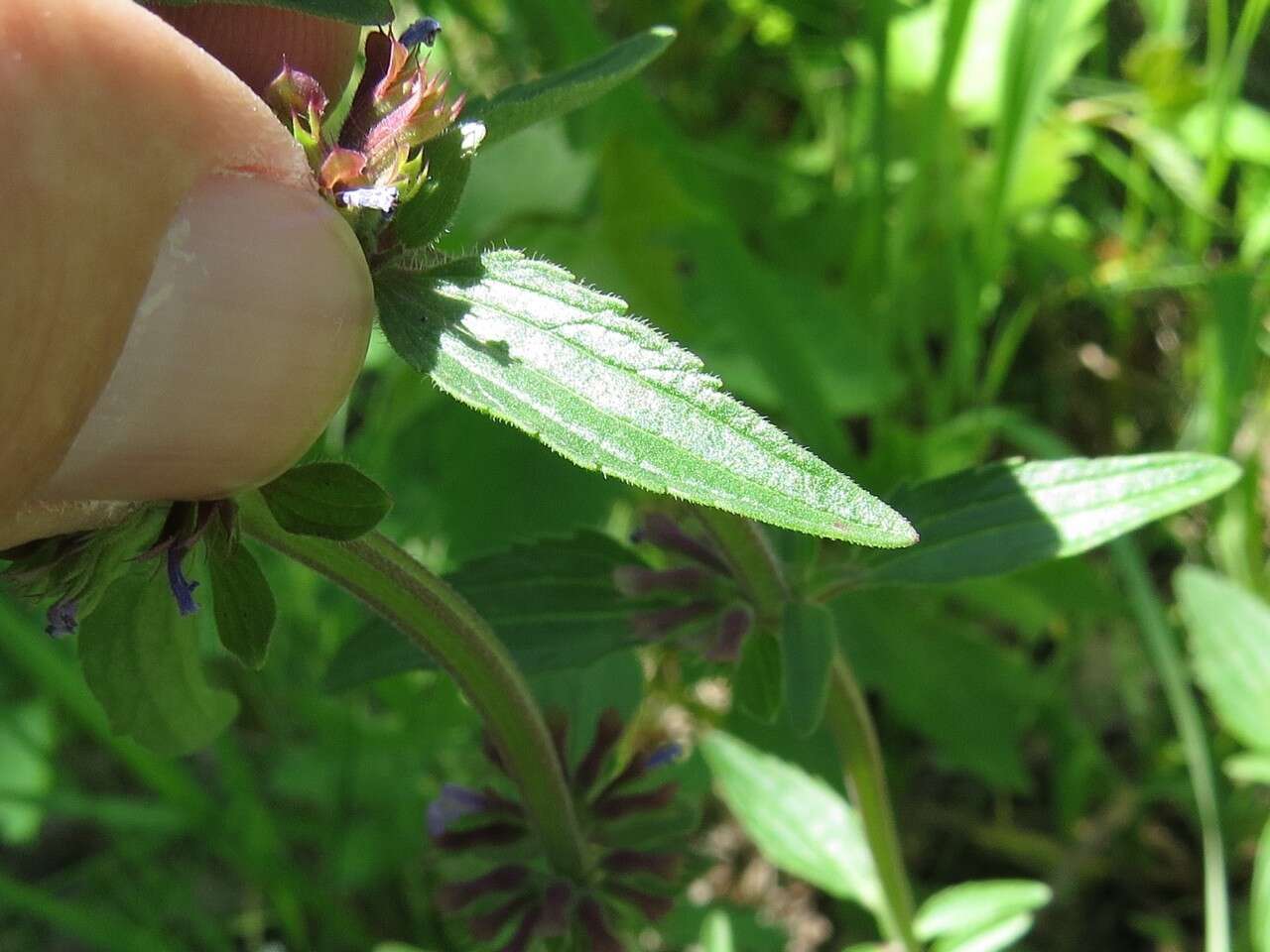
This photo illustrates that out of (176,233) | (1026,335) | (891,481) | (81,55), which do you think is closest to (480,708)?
(176,233)

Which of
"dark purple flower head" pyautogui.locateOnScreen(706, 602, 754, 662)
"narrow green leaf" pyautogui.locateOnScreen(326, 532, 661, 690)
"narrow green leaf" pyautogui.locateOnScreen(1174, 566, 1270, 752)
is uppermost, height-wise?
"dark purple flower head" pyautogui.locateOnScreen(706, 602, 754, 662)

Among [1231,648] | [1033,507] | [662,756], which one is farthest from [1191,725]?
[662,756]

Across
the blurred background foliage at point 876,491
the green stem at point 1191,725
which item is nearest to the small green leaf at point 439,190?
the blurred background foliage at point 876,491

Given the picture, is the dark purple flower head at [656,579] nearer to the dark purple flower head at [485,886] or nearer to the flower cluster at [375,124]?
the dark purple flower head at [485,886]

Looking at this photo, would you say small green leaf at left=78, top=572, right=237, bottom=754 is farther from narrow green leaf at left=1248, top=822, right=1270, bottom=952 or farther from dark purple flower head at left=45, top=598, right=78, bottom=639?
narrow green leaf at left=1248, top=822, right=1270, bottom=952

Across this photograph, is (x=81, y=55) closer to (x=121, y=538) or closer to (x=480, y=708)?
(x=121, y=538)

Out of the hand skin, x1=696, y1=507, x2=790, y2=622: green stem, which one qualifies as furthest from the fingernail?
x1=696, y1=507, x2=790, y2=622: green stem
